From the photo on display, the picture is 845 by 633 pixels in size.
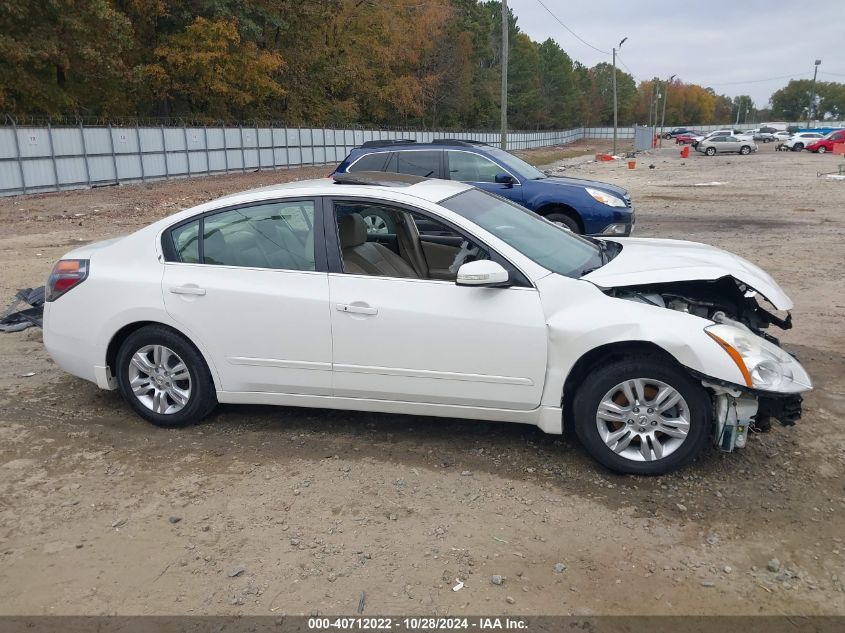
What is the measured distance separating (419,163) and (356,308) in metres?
6.60

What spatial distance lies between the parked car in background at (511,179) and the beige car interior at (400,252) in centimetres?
485

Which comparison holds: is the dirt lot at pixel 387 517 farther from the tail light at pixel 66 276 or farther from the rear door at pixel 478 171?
the rear door at pixel 478 171

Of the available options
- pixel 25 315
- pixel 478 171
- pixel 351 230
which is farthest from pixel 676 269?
pixel 478 171

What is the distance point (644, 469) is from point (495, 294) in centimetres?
130

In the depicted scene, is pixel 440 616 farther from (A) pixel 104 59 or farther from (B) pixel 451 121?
(B) pixel 451 121

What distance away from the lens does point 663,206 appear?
18.5 m

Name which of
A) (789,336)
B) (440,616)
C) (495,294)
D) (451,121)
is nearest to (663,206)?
(789,336)

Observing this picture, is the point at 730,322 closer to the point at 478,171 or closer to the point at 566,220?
the point at 566,220

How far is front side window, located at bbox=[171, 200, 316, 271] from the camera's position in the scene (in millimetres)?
4586

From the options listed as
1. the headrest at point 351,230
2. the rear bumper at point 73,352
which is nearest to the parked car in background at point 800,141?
the headrest at point 351,230

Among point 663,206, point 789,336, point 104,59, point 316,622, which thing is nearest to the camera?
point 316,622

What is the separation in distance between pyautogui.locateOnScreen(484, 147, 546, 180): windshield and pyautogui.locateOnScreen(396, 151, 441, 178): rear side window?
817mm

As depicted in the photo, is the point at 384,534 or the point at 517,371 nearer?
the point at 384,534

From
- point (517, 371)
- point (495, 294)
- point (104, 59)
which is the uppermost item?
point (104, 59)
